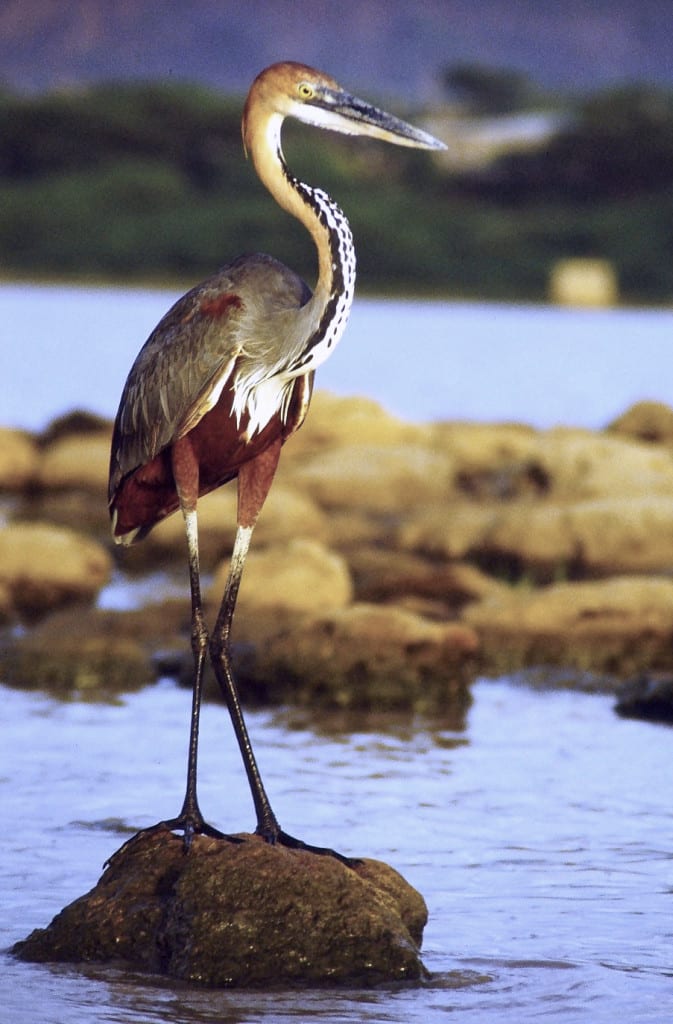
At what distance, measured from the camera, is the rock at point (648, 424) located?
16672 mm

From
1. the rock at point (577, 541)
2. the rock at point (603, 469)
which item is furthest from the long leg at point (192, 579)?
the rock at point (603, 469)

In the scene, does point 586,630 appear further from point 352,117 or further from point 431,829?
point 352,117

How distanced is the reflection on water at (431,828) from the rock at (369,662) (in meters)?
0.18

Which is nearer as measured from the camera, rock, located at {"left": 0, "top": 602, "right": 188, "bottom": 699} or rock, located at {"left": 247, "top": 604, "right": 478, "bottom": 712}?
rock, located at {"left": 247, "top": 604, "right": 478, "bottom": 712}

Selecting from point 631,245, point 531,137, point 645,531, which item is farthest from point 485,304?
point 645,531

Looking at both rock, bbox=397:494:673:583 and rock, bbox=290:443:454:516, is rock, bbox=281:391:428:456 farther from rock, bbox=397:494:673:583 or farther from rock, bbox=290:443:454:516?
rock, bbox=397:494:673:583

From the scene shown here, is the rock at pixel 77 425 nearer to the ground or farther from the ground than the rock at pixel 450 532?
farther from the ground

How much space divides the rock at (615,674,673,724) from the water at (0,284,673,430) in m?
13.4

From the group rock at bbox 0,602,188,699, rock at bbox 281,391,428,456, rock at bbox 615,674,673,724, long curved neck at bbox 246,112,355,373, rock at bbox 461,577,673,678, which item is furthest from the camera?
rock at bbox 281,391,428,456

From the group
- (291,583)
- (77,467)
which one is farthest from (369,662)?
(77,467)

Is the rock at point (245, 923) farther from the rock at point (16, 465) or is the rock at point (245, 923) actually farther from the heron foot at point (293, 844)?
the rock at point (16, 465)

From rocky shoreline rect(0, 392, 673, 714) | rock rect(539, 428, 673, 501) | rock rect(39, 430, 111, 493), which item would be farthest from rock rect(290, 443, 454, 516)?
rock rect(39, 430, 111, 493)

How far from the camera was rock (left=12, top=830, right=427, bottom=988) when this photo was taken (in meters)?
5.44

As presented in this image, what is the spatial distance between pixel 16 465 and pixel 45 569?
4.72 meters
